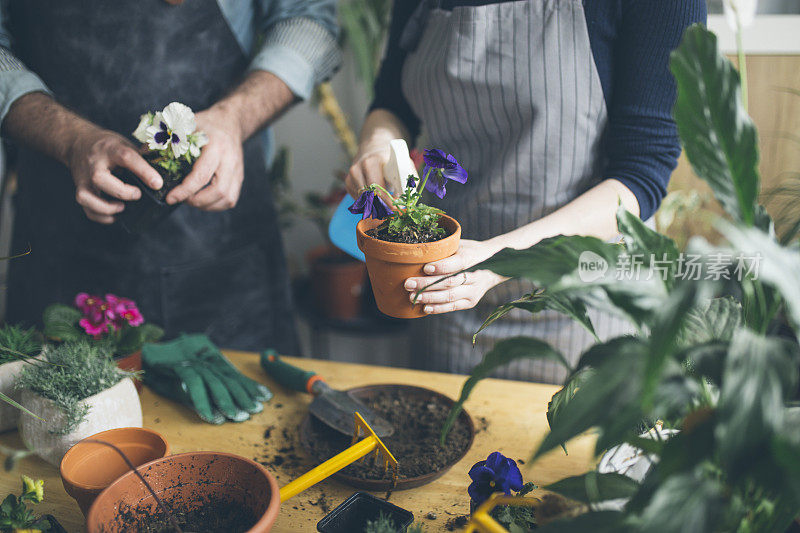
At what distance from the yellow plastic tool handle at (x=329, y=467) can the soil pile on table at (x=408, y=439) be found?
0.14 feet

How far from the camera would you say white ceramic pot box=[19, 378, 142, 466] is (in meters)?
0.89

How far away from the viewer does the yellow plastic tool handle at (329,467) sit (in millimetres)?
781

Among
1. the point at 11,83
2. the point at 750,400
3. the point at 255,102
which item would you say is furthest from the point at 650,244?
the point at 11,83

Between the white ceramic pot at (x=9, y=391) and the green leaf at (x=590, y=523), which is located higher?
the green leaf at (x=590, y=523)

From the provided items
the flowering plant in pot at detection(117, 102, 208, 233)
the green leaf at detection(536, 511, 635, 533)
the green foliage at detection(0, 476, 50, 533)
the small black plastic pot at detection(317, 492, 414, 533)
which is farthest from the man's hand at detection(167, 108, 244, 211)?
the green leaf at detection(536, 511, 635, 533)

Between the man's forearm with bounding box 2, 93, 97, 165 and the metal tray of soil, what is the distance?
0.81 m

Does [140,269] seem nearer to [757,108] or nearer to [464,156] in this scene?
[464,156]

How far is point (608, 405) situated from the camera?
44 cm

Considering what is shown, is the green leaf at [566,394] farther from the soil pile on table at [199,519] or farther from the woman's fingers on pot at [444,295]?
the soil pile on table at [199,519]

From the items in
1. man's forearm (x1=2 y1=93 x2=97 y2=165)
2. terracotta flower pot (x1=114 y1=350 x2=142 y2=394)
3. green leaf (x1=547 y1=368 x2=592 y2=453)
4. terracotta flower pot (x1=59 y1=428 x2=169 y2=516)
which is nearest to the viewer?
green leaf (x1=547 y1=368 x2=592 y2=453)

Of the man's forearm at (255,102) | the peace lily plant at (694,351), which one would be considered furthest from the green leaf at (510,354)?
the man's forearm at (255,102)

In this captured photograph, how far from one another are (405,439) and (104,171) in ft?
2.53

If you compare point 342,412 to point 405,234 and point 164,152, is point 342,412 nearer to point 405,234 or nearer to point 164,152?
point 405,234

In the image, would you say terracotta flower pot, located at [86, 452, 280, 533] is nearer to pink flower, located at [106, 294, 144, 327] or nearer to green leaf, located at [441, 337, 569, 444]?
green leaf, located at [441, 337, 569, 444]
